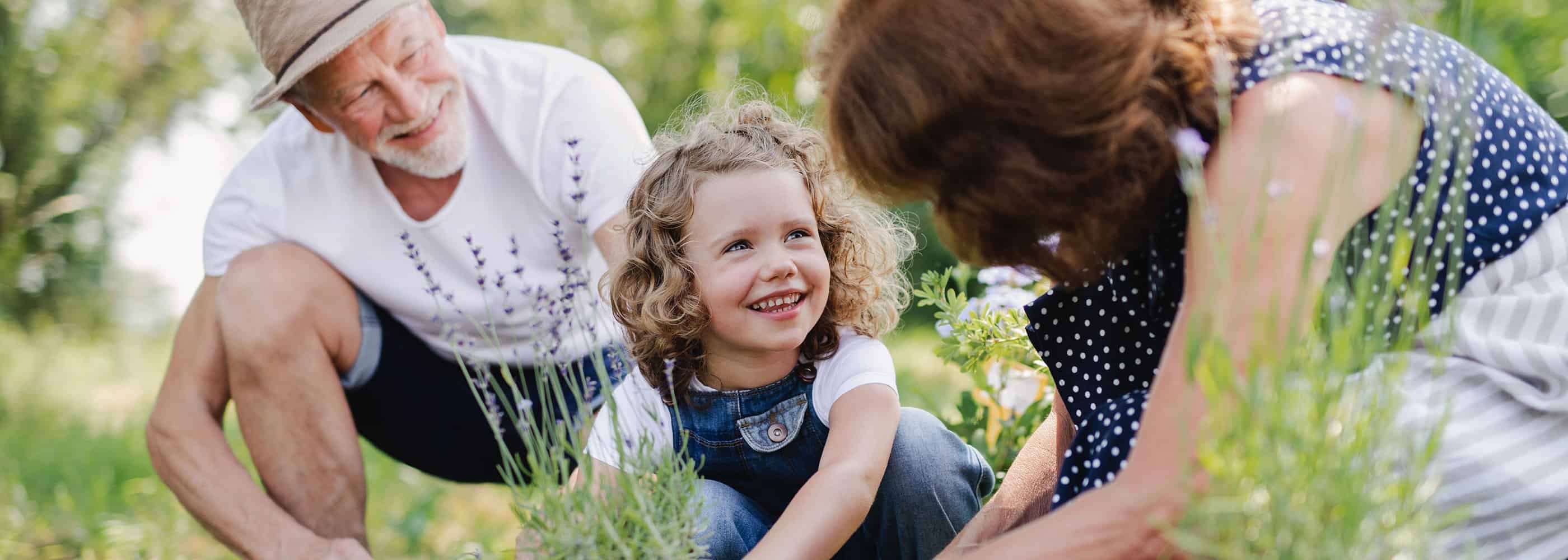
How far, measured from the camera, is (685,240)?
218cm

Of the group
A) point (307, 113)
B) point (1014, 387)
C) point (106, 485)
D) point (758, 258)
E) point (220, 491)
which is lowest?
point (106, 485)

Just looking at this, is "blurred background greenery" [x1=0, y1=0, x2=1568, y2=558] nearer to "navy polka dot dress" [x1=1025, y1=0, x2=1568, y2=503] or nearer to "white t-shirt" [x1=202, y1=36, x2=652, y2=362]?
"white t-shirt" [x1=202, y1=36, x2=652, y2=362]

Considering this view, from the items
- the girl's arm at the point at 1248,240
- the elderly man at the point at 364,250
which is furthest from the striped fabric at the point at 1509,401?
the elderly man at the point at 364,250

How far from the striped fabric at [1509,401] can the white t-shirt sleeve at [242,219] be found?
7.73 ft

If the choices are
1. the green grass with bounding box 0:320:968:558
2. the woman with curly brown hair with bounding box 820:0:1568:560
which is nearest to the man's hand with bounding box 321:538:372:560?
the green grass with bounding box 0:320:968:558

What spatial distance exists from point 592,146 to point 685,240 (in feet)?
2.18

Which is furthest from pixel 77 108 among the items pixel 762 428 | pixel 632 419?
pixel 762 428

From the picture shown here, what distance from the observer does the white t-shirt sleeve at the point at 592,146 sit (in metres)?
2.66

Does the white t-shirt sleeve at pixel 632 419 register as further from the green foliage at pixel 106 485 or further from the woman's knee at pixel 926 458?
the woman's knee at pixel 926 458

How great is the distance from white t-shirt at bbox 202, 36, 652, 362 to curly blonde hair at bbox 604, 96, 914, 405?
0.50m

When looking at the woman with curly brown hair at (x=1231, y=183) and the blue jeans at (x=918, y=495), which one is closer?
the woman with curly brown hair at (x=1231, y=183)

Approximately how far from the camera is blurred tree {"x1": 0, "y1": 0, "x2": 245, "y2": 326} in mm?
5723

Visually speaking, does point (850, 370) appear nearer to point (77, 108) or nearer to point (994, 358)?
point (994, 358)

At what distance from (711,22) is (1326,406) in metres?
7.17
